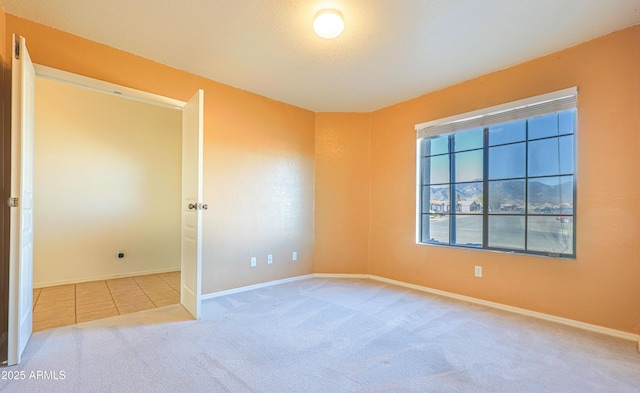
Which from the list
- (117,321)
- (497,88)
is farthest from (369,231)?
(117,321)

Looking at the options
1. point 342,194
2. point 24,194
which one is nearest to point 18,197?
point 24,194

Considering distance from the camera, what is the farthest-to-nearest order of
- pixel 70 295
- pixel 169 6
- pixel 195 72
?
pixel 70 295, pixel 195 72, pixel 169 6

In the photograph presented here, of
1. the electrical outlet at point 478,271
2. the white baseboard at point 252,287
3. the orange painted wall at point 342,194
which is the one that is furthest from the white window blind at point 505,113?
the white baseboard at point 252,287

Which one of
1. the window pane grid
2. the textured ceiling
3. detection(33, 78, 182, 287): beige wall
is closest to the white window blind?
the window pane grid

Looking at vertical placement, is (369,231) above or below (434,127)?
below

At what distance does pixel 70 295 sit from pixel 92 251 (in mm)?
894

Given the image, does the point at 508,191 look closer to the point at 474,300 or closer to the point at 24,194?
the point at 474,300

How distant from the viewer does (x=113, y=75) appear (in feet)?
8.85

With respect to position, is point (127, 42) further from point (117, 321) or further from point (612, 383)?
point (612, 383)

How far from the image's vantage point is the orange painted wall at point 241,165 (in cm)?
272

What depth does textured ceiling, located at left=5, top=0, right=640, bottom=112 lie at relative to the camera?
213 centimetres

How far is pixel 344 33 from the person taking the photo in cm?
244

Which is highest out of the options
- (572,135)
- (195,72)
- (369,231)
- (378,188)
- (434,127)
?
(195,72)

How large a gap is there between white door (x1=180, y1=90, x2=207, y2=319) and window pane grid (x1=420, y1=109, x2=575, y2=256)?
109 inches
